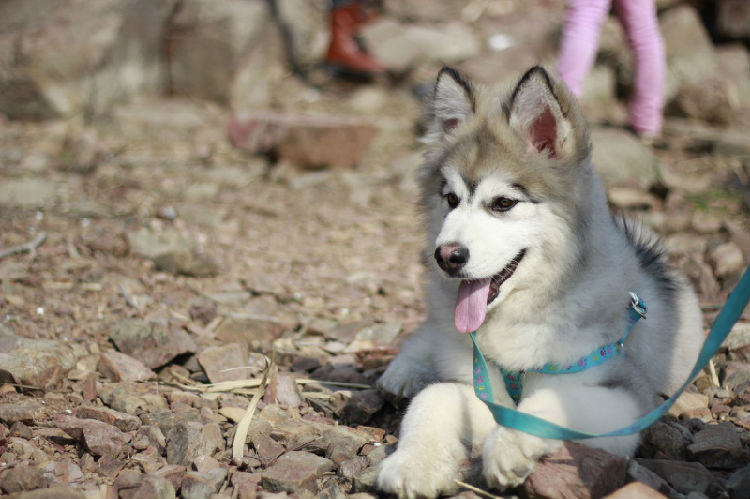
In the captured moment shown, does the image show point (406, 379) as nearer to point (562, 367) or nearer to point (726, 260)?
point (562, 367)

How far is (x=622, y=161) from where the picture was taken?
19.0ft

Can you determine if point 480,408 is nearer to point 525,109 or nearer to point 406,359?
point 406,359

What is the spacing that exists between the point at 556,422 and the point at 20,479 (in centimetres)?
165

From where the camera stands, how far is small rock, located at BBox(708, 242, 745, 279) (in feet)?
13.2

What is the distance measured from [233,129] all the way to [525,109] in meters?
4.58

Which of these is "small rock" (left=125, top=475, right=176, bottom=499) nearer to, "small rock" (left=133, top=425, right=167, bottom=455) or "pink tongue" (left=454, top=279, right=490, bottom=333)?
"small rock" (left=133, top=425, right=167, bottom=455)

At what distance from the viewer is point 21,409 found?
8.36 feet

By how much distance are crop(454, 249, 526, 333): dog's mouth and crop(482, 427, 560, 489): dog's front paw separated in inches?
18.9

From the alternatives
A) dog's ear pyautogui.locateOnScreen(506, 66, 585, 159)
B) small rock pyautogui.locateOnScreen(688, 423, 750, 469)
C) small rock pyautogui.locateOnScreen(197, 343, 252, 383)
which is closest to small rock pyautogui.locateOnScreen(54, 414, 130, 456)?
small rock pyautogui.locateOnScreen(197, 343, 252, 383)

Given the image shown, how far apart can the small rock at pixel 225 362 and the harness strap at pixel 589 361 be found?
120cm

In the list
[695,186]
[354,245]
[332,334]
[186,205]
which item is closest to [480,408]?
[332,334]

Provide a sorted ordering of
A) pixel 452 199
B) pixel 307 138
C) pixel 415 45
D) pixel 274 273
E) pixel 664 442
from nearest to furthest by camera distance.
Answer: pixel 664 442
pixel 452 199
pixel 274 273
pixel 307 138
pixel 415 45

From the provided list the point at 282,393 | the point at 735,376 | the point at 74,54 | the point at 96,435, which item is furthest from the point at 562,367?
the point at 74,54

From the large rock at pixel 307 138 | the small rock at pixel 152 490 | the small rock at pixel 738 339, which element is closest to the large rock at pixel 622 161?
the large rock at pixel 307 138
